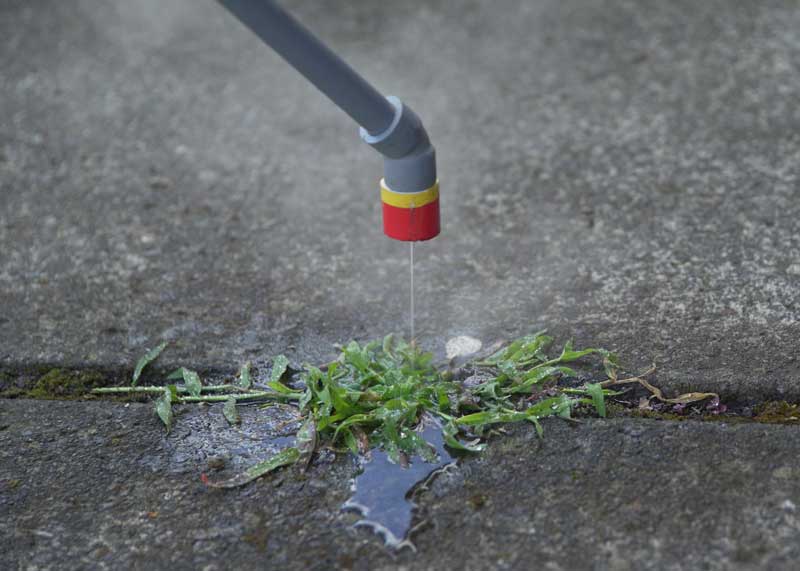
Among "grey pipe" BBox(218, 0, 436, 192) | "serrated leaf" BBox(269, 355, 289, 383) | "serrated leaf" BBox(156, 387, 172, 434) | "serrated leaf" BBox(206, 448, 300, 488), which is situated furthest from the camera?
"serrated leaf" BBox(269, 355, 289, 383)

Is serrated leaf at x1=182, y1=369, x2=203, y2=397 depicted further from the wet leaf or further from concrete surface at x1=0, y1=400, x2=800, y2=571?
the wet leaf

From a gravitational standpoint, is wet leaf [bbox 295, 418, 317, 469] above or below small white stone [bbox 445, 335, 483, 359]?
below

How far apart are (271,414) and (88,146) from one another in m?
Answer: 1.37

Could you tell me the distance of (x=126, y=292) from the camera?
2.24 m

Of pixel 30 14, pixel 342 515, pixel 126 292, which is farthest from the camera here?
pixel 30 14

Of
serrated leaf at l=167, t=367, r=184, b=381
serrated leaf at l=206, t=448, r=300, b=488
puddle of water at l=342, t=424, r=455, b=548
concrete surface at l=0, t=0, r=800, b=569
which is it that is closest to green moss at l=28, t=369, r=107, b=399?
concrete surface at l=0, t=0, r=800, b=569

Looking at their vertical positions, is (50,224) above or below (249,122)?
below

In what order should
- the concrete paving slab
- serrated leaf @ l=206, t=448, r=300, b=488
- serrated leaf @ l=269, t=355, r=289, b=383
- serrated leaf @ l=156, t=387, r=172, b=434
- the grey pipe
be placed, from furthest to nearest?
1. the concrete paving slab
2. serrated leaf @ l=269, t=355, r=289, b=383
3. serrated leaf @ l=156, t=387, r=172, b=434
4. serrated leaf @ l=206, t=448, r=300, b=488
5. the grey pipe

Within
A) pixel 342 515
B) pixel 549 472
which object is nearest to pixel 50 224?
pixel 342 515

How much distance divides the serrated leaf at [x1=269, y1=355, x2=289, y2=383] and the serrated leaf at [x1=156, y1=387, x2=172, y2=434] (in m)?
0.20

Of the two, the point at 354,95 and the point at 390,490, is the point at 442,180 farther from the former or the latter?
the point at 390,490

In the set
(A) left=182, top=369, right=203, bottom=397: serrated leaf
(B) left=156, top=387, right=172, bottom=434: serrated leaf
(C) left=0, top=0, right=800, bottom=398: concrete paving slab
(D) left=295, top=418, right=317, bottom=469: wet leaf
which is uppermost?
(C) left=0, top=0, right=800, bottom=398: concrete paving slab

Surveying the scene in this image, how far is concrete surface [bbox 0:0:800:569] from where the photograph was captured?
1556 millimetres

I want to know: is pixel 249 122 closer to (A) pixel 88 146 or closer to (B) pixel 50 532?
(A) pixel 88 146
